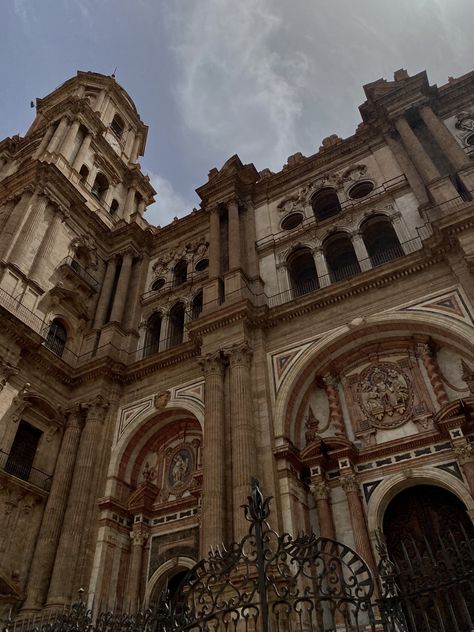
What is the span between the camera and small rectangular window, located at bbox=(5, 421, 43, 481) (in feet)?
50.8

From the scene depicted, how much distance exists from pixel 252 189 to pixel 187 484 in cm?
1277

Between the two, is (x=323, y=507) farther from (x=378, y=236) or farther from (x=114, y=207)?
(x=114, y=207)

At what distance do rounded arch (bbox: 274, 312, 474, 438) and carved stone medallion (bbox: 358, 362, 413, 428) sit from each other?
3.16 feet

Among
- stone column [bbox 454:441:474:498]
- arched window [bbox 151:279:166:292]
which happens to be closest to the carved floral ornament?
arched window [bbox 151:279:166:292]

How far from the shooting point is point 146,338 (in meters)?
20.6

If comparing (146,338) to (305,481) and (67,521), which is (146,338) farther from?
(305,481)

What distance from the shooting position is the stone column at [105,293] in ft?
68.6

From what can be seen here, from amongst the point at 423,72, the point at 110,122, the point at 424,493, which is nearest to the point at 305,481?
the point at 424,493

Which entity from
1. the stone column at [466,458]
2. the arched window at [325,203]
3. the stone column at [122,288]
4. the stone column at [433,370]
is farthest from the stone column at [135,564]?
the arched window at [325,203]

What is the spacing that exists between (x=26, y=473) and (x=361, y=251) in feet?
42.1

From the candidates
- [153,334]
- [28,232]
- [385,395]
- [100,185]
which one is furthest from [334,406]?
[100,185]

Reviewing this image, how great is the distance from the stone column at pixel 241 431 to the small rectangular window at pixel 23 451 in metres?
6.96

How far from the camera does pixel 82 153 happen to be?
86.9 ft

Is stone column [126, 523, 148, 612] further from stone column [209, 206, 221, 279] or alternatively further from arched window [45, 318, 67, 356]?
stone column [209, 206, 221, 279]
